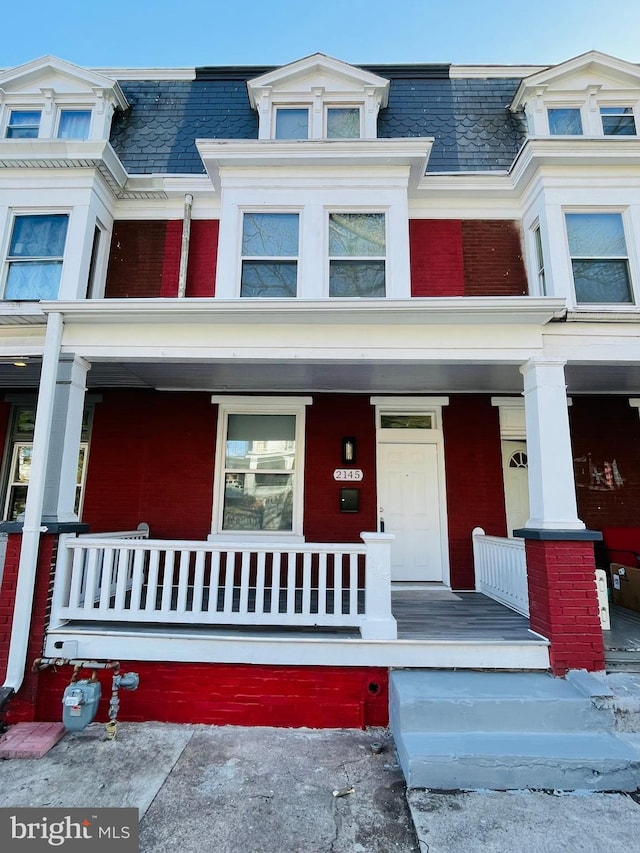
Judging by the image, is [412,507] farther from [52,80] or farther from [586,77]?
[52,80]

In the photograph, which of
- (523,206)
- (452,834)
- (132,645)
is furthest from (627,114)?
(132,645)

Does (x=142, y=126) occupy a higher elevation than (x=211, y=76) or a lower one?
lower

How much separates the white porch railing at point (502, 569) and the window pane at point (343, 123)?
5778 mm

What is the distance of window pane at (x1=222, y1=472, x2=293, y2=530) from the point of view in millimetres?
6043

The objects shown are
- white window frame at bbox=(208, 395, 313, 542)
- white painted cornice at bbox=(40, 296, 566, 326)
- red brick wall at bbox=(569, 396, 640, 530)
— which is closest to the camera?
white painted cornice at bbox=(40, 296, 566, 326)

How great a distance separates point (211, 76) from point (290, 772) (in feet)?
30.2

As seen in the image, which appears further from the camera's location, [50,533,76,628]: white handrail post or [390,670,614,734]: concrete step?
[50,533,76,628]: white handrail post

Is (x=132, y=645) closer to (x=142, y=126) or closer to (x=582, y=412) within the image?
(x=582, y=412)

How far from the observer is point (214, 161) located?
19.0 ft

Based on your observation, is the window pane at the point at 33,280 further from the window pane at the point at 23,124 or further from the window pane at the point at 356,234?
the window pane at the point at 356,234

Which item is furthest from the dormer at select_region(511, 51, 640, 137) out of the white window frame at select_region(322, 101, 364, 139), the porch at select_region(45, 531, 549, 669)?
the porch at select_region(45, 531, 549, 669)

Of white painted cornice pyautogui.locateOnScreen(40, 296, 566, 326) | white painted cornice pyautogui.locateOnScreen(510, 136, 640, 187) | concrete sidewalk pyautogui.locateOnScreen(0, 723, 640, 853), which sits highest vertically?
white painted cornice pyautogui.locateOnScreen(510, 136, 640, 187)

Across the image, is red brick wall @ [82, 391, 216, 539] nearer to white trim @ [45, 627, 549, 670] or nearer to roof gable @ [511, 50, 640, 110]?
white trim @ [45, 627, 549, 670]

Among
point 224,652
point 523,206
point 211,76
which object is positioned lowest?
point 224,652
